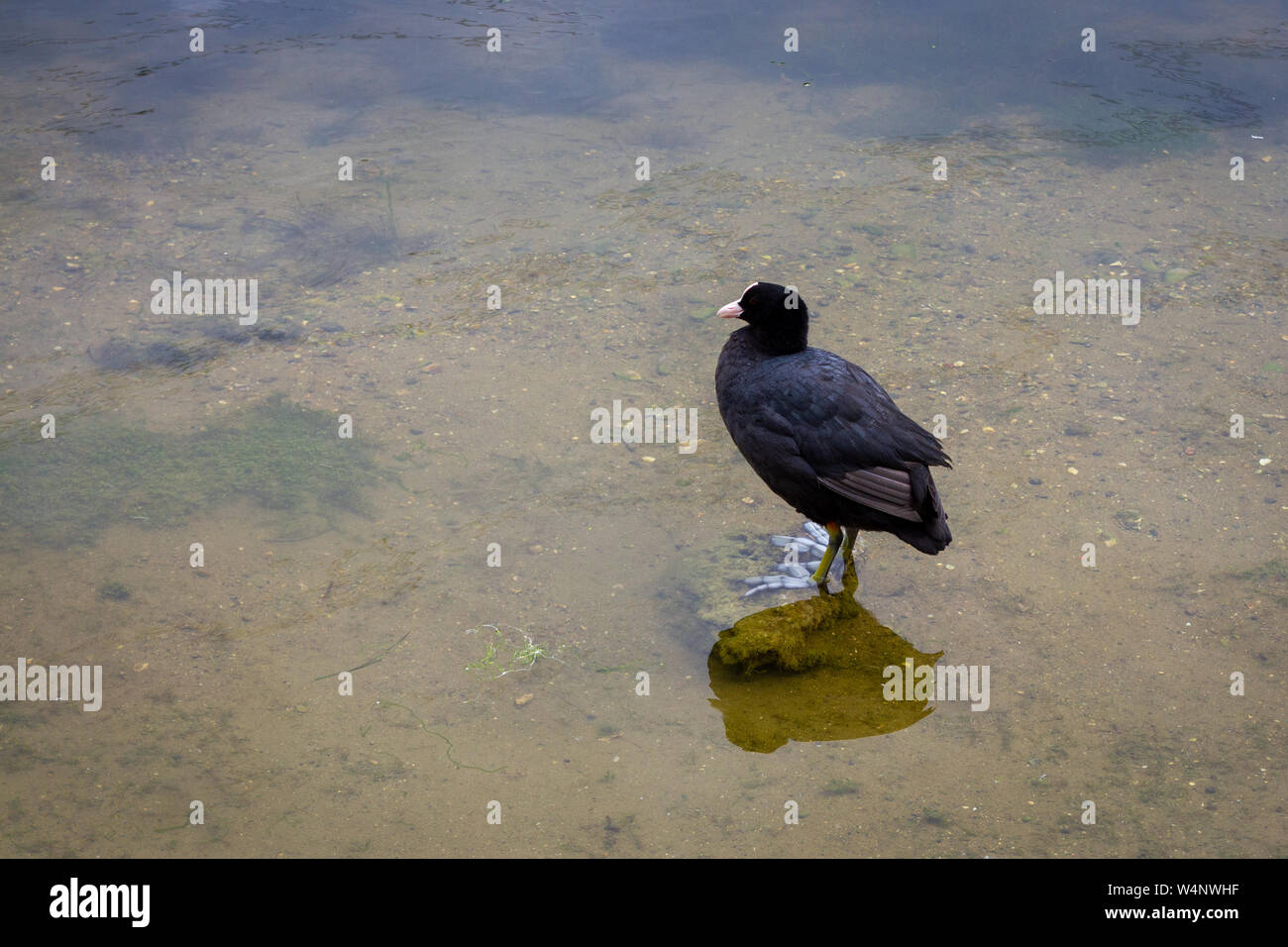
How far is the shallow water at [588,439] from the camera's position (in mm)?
4184

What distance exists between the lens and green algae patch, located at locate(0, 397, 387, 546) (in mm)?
5445

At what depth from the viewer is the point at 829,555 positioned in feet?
16.8

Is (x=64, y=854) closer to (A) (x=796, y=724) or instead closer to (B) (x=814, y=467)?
(A) (x=796, y=724)

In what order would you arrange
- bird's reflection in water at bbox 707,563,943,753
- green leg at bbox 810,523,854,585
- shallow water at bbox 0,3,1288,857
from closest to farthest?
shallow water at bbox 0,3,1288,857
bird's reflection in water at bbox 707,563,943,753
green leg at bbox 810,523,854,585

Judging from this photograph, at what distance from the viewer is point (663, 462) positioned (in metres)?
5.86

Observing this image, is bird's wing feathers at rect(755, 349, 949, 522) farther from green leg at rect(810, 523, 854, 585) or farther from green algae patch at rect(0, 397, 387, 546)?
green algae patch at rect(0, 397, 387, 546)

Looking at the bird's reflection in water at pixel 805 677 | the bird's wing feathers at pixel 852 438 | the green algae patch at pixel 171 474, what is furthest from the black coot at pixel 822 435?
the green algae patch at pixel 171 474

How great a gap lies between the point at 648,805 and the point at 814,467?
158cm

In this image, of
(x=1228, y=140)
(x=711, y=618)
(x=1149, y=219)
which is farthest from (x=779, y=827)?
(x=1228, y=140)

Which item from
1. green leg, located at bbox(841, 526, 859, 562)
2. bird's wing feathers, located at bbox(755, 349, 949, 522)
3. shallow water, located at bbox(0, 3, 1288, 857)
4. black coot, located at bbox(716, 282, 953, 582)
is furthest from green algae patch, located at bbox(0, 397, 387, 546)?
green leg, located at bbox(841, 526, 859, 562)

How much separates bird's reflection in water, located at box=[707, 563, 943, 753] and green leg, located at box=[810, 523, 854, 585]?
0.22 metres

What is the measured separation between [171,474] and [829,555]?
10.7 ft

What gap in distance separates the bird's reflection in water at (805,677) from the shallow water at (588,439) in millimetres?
73

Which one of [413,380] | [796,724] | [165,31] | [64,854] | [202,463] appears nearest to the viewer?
[64,854]
